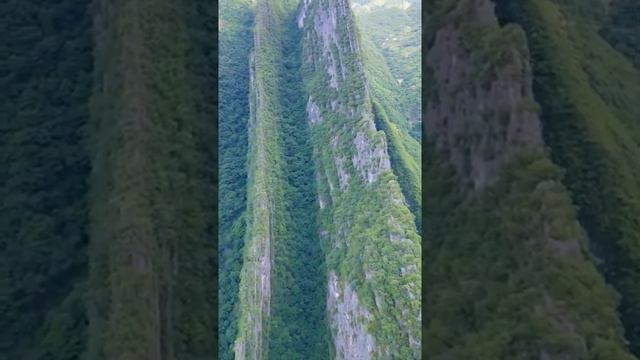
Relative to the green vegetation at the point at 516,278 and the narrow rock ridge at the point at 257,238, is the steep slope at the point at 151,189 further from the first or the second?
the narrow rock ridge at the point at 257,238

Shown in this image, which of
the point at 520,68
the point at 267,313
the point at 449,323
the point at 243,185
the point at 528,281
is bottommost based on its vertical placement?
the point at 267,313

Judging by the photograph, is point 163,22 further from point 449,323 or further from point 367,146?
point 367,146

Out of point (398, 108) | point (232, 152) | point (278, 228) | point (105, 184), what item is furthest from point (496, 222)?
point (398, 108)

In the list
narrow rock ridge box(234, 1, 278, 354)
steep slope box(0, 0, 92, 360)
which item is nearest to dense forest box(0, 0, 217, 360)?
steep slope box(0, 0, 92, 360)

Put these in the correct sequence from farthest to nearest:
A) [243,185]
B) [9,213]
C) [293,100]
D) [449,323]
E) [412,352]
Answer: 1. [293,100]
2. [243,185]
3. [412,352]
4. [9,213]
5. [449,323]

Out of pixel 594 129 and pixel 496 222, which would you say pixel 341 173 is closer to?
pixel 594 129

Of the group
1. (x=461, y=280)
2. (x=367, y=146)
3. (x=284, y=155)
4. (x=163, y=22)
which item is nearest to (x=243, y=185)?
(x=284, y=155)
